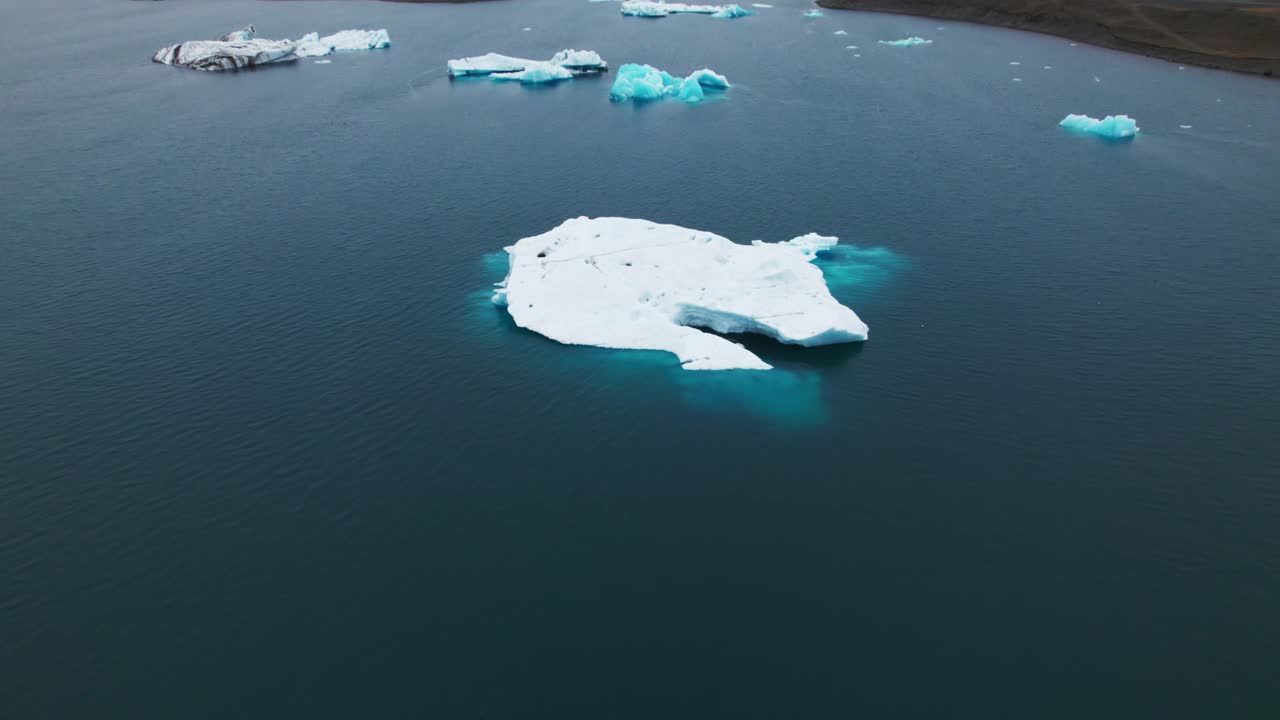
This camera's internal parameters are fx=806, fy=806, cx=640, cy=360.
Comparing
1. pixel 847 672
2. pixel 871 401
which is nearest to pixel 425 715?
pixel 847 672

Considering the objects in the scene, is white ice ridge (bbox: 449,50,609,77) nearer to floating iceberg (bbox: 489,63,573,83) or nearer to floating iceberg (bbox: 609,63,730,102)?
floating iceberg (bbox: 489,63,573,83)

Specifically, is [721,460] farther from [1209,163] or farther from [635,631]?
[1209,163]

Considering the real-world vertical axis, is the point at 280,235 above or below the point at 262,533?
above

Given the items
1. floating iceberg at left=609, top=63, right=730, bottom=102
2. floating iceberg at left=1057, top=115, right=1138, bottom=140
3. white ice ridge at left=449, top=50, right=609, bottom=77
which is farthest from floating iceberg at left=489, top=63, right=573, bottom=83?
floating iceberg at left=1057, top=115, right=1138, bottom=140

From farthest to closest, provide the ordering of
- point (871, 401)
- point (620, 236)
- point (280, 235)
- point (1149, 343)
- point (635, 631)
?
point (280, 235)
point (620, 236)
point (1149, 343)
point (871, 401)
point (635, 631)

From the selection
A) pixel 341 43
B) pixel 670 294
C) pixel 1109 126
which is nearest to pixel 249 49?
pixel 341 43

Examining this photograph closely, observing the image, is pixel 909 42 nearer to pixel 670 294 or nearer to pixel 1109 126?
pixel 1109 126
